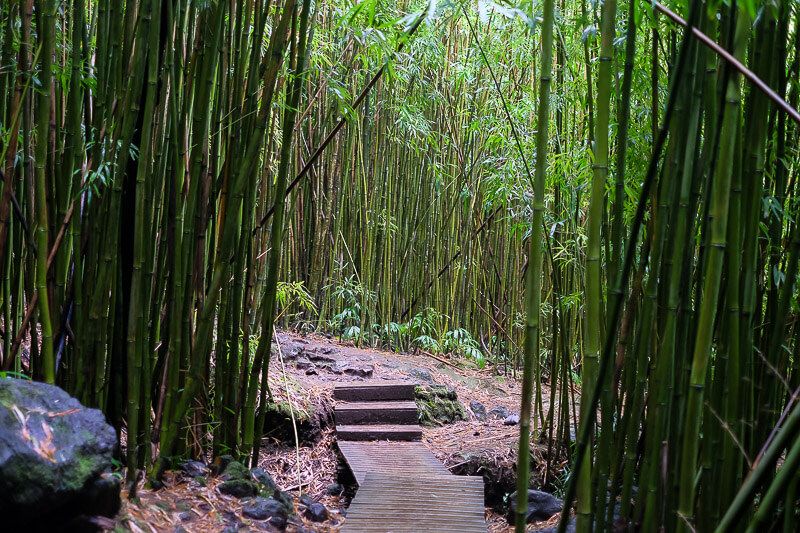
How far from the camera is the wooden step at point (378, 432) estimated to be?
338 centimetres

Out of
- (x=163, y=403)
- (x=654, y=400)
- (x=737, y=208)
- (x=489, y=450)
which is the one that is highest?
(x=737, y=208)

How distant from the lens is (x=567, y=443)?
10.1ft

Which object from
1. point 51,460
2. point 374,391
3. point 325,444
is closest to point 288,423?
point 325,444

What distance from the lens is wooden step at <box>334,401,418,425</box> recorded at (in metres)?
3.54

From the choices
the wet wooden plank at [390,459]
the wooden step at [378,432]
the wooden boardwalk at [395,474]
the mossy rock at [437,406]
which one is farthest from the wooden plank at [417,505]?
the mossy rock at [437,406]

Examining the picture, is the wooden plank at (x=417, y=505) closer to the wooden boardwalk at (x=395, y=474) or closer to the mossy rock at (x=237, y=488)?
the wooden boardwalk at (x=395, y=474)

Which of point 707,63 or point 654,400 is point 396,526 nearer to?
point 654,400

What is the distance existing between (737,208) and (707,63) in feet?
0.85

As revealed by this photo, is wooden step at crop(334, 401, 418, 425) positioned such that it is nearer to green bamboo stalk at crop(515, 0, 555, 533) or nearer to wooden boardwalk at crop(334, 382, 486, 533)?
wooden boardwalk at crop(334, 382, 486, 533)

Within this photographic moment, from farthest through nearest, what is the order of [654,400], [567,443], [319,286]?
[319,286] < [567,443] < [654,400]

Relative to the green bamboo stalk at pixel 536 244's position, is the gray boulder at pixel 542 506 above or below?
below

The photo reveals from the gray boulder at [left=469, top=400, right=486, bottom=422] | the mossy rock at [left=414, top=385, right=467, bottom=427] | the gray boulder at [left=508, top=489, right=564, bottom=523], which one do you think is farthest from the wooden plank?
the gray boulder at [left=469, top=400, right=486, bottom=422]

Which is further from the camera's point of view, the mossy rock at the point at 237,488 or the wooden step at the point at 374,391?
the wooden step at the point at 374,391

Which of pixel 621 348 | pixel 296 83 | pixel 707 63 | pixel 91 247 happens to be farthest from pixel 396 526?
pixel 707 63
